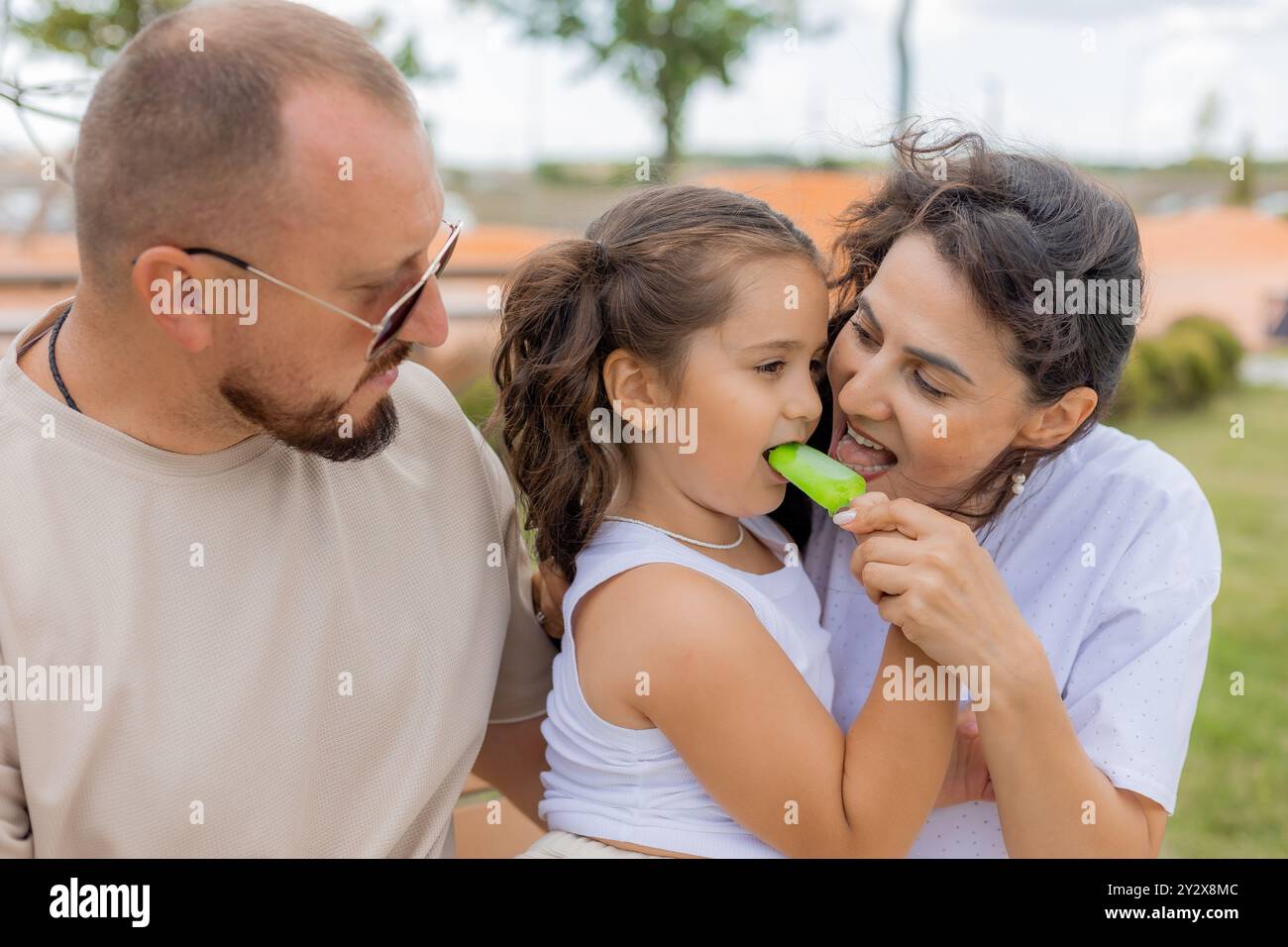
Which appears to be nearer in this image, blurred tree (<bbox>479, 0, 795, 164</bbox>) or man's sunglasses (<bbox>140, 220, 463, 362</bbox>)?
man's sunglasses (<bbox>140, 220, 463, 362</bbox>)

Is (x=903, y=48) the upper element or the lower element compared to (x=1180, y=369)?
upper

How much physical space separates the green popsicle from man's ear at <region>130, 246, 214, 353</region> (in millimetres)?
1047

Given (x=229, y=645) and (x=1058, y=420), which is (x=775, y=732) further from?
(x=229, y=645)

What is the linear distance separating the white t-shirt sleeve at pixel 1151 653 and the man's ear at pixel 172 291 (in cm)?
171

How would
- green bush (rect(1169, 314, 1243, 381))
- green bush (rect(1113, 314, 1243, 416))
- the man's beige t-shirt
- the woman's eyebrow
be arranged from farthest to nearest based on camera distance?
green bush (rect(1169, 314, 1243, 381)) < green bush (rect(1113, 314, 1243, 416)) < the woman's eyebrow < the man's beige t-shirt

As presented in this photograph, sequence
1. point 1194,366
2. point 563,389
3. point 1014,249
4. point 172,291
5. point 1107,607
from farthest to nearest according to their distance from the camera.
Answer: point 1194,366
point 563,389
point 1107,607
point 1014,249
point 172,291

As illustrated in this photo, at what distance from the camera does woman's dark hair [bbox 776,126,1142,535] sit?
2139 mm

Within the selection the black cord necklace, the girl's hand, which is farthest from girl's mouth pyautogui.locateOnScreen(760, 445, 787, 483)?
the black cord necklace

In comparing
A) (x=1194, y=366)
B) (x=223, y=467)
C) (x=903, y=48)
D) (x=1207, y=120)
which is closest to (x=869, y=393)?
(x=223, y=467)

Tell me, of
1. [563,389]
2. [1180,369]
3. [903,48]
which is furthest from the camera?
[903,48]

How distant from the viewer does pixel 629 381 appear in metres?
2.33

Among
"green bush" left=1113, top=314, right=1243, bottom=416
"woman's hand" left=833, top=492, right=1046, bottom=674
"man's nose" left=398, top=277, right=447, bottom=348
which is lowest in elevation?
"green bush" left=1113, top=314, right=1243, bottom=416

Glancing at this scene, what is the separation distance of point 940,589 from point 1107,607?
0.50m

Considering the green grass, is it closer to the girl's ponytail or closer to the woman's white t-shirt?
the woman's white t-shirt
